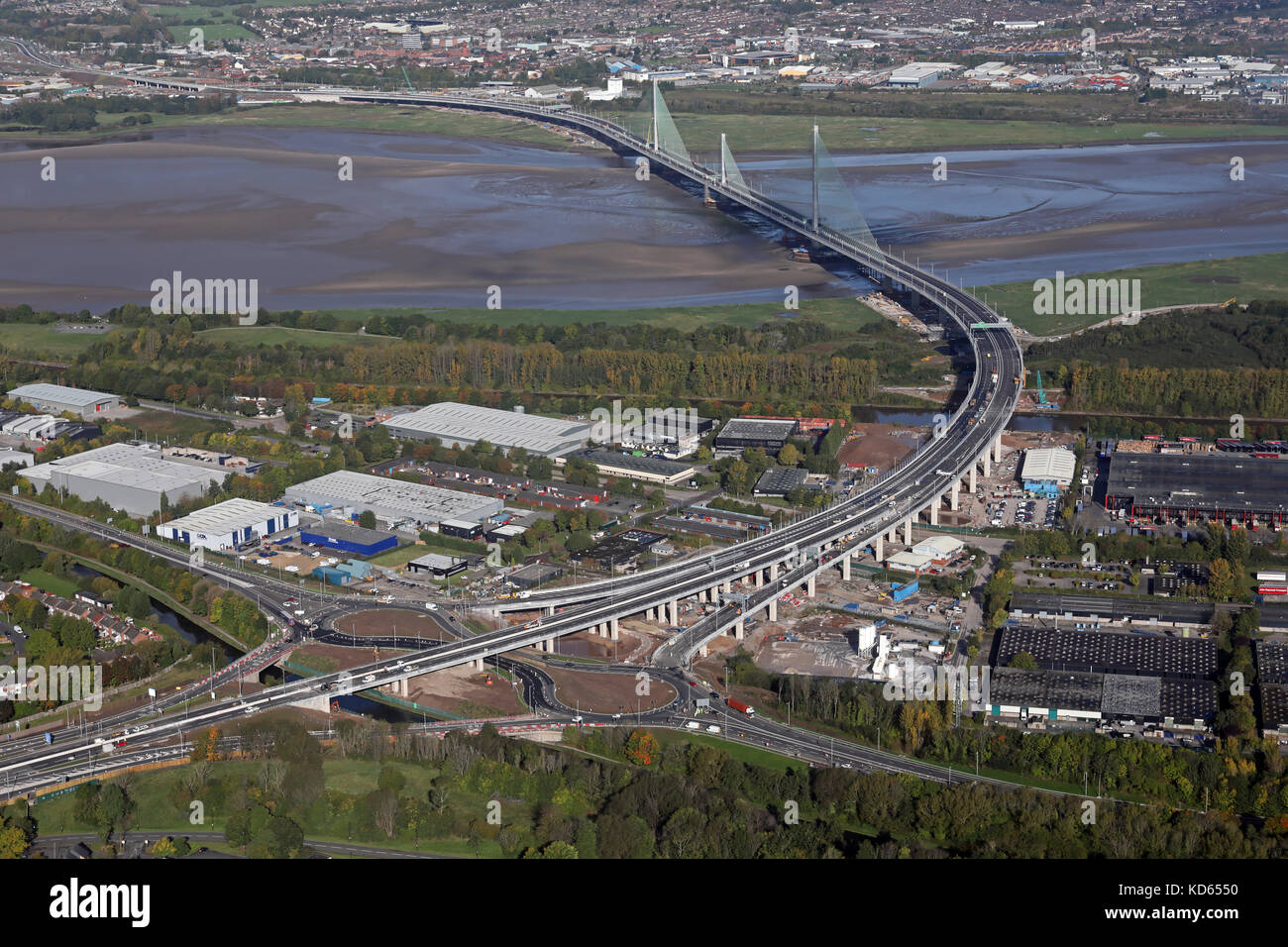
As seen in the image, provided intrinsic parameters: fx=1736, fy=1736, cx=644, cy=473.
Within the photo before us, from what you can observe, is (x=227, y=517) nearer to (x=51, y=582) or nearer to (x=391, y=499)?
(x=391, y=499)

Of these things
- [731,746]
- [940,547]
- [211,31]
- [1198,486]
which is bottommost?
[731,746]

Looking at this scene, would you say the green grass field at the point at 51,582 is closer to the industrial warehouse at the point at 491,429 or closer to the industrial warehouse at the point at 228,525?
the industrial warehouse at the point at 228,525

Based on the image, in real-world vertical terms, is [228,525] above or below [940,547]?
above

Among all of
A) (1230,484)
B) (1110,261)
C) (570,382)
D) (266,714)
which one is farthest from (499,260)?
(266,714)

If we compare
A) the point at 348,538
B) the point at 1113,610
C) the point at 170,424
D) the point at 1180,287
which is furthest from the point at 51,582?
the point at 1180,287

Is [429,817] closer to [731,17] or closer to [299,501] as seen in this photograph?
[299,501]

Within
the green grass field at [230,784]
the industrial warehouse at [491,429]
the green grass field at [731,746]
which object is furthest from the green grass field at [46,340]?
the green grass field at [731,746]
